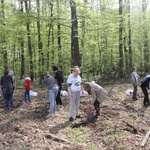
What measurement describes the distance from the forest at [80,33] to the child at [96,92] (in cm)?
752

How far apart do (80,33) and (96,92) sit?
14.3 metres

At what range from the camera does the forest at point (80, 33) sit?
52.1ft

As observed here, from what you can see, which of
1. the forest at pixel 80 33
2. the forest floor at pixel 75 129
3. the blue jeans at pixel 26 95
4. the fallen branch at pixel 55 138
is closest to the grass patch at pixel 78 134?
the forest floor at pixel 75 129

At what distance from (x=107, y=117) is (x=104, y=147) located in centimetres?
261

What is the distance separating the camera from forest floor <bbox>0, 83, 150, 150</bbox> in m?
6.21

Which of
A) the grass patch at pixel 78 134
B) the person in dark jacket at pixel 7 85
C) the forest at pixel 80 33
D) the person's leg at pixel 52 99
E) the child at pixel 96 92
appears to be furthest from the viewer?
the forest at pixel 80 33

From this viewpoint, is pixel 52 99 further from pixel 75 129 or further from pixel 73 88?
pixel 75 129

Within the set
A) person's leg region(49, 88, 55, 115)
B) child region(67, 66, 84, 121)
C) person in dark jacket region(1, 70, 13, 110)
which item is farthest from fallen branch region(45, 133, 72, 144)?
person in dark jacket region(1, 70, 13, 110)

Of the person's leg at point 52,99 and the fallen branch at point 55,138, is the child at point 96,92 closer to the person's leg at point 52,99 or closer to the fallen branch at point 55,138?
the person's leg at point 52,99

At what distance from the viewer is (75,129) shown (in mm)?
7688

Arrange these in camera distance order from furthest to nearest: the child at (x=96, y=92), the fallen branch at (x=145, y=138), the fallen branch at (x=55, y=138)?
1. the child at (x=96, y=92)
2. the fallen branch at (x=55, y=138)
3. the fallen branch at (x=145, y=138)

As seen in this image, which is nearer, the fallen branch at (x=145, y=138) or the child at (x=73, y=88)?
the fallen branch at (x=145, y=138)

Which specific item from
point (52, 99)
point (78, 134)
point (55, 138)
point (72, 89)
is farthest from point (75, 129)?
point (52, 99)

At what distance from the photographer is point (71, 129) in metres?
7.69
